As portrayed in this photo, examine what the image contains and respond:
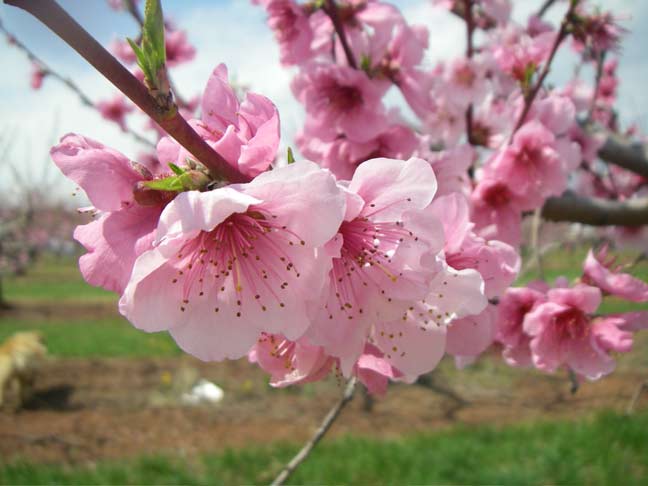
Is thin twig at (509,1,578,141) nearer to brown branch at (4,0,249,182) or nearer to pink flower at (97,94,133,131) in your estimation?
brown branch at (4,0,249,182)

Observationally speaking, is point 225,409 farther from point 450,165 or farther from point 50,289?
point 50,289

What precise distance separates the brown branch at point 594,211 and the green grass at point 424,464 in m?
2.40

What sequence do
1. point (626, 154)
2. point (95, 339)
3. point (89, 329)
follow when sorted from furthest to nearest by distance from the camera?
point (89, 329), point (95, 339), point (626, 154)

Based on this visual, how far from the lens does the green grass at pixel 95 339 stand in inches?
367

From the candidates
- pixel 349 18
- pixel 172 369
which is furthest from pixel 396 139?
pixel 172 369

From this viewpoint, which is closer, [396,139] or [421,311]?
[421,311]

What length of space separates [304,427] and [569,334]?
15.9 ft

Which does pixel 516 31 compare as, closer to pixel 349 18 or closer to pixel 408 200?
pixel 349 18

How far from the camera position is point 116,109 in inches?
175

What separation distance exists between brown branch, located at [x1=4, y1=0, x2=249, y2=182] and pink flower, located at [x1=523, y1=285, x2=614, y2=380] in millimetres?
914

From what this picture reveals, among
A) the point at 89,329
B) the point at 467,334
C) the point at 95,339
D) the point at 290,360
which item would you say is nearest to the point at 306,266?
the point at 290,360

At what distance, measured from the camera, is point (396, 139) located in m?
1.57

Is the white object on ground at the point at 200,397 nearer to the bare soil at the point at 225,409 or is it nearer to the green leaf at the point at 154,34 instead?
the bare soil at the point at 225,409

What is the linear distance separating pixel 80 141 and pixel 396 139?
3.35 feet
